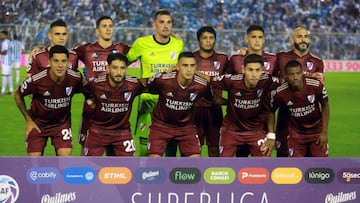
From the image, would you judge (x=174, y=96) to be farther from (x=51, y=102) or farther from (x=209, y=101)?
(x=51, y=102)

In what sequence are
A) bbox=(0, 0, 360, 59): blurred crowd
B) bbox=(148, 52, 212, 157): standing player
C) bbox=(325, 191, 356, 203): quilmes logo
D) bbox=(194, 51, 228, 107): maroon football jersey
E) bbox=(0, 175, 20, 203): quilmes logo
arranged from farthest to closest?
1. bbox=(0, 0, 360, 59): blurred crowd
2. bbox=(194, 51, 228, 107): maroon football jersey
3. bbox=(148, 52, 212, 157): standing player
4. bbox=(325, 191, 356, 203): quilmes logo
5. bbox=(0, 175, 20, 203): quilmes logo

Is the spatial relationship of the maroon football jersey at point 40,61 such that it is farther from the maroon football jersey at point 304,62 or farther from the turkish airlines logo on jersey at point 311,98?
the turkish airlines logo on jersey at point 311,98

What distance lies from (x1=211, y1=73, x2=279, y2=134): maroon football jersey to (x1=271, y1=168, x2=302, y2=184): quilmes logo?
5.96ft

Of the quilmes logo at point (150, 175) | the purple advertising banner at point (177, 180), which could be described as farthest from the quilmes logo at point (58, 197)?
the quilmes logo at point (150, 175)

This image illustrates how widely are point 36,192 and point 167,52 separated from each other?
132 inches

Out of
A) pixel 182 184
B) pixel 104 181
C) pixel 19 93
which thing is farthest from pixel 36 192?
pixel 19 93

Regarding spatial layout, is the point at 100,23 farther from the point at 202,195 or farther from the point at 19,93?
the point at 202,195

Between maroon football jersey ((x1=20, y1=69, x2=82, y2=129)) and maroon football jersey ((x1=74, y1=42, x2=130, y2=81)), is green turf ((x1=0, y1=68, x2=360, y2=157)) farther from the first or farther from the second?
maroon football jersey ((x1=20, y1=69, x2=82, y2=129))

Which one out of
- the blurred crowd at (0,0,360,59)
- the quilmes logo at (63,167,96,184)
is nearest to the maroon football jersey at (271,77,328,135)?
the quilmes logo at (63,167,96,184)

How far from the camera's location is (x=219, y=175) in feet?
23.3

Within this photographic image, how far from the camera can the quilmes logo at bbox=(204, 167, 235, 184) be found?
23.3 feet

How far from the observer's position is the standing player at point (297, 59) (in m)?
9.52

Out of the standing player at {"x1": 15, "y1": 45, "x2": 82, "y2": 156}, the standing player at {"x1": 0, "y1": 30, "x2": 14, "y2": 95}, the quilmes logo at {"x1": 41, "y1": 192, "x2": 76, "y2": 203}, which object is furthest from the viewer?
the standing player at {"x1": 0, "y1": 30, "x2": 14, "y2": 95}

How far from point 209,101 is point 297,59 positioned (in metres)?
1.32
